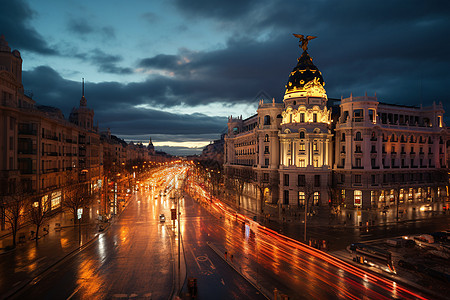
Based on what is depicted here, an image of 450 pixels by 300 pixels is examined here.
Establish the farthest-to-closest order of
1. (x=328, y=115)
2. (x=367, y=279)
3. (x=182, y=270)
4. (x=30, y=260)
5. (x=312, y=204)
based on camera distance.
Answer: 1. (x=328, y=115)
2. (x=312, y=204)
3. (x=30, y=260)
4. (x=182, y=270)
5. (x=367, y=279)

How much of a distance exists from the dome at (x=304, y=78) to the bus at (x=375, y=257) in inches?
1723

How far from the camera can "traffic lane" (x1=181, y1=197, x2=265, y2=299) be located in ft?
80.0

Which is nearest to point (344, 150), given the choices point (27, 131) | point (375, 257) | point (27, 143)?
point (375, 257)

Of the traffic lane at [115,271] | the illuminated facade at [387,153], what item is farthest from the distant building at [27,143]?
the illuminated facade at [387,153]

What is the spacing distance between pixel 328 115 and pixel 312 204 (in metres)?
22.1

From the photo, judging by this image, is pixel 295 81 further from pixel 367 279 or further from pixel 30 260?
pixel 30 260

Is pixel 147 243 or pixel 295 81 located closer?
pixel 147 243

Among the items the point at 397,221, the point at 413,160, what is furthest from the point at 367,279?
the point at 413,160

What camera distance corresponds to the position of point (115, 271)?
29.4 meters

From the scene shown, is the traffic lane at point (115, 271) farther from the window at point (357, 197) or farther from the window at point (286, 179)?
the window at point (357, 197)

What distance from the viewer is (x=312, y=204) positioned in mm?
64125

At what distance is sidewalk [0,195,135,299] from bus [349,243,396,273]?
33.0 metres

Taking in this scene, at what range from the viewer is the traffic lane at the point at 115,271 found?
973 inches

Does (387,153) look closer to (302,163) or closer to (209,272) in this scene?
(302,163)
